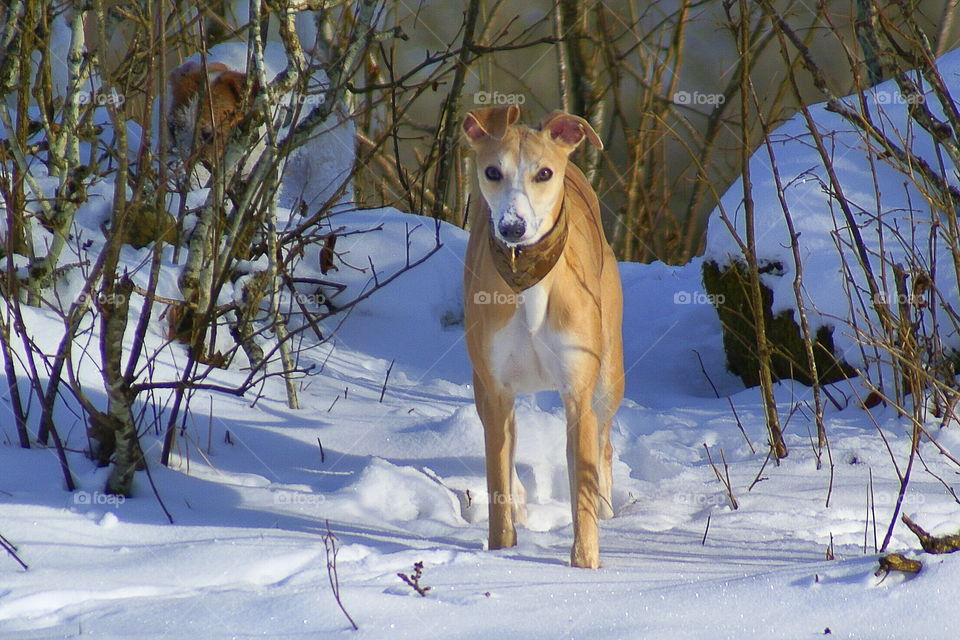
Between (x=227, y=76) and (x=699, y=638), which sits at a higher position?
(x=227, y=76)

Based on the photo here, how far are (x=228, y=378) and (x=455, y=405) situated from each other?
1037 millimetres

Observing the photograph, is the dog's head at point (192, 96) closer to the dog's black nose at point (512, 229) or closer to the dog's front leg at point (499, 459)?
the dog's front leg at point (499, 459)

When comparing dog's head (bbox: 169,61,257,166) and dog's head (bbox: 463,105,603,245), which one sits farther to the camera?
dog's head (bbox: 169,61,257,166)

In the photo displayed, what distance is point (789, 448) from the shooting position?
398 cm

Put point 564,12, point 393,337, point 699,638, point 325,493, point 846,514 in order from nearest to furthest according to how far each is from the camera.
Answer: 1. point 699,638
2. point 846,514
3. point 325,493
4. point 393,337
5. point 564,12

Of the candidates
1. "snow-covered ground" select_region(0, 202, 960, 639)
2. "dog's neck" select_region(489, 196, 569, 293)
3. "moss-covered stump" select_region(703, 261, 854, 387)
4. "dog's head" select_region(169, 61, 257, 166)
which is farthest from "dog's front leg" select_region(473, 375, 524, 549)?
"dog's head" select_region(169, 61, 257, 166)

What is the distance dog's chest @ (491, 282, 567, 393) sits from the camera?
3.02m

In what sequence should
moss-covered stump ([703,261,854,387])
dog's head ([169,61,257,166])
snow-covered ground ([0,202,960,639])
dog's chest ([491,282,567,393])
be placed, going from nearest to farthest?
snow-covered ground ([0,202,960,639]) < dog's chest ([491,282,567,393]) < moss-covered stump ([703,261,854,387]) < dog's head ([169,61,257,166])

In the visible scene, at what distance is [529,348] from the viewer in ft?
10.1

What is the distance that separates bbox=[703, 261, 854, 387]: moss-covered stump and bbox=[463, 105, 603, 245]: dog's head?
1739 mm

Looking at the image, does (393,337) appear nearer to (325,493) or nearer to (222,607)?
(325,493)

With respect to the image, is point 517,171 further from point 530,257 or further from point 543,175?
point 530,257

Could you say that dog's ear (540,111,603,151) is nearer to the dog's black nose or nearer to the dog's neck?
the dog's neck

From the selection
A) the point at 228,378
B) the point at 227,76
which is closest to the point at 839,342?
the point at 228,378
